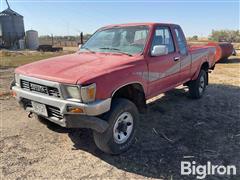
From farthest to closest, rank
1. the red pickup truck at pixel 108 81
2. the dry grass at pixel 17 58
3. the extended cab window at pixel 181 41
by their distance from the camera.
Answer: the dry grass at pixel 17 58
the extended cab window at pixel 181 41
the red pickup truck at pixel 108 81

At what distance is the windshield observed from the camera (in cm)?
476

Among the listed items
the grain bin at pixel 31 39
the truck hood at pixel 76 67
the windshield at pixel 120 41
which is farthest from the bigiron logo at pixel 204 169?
the grain bin at pixel 31 39

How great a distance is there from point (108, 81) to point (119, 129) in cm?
88

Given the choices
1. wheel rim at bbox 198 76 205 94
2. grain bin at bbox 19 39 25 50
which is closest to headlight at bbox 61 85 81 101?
wheel rim at bbox 198 76 205 94

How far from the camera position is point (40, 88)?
3.87m

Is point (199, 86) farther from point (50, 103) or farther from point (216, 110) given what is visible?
point (50, 103)

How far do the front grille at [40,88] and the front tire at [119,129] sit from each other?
0.78 m

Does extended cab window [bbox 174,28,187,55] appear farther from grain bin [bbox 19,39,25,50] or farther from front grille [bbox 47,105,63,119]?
grain bin [bbox 19,39,25,50]

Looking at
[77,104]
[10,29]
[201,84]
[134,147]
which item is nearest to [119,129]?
[134,147]

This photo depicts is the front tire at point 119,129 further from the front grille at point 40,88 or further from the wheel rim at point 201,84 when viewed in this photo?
the wheel rim at point 201,84

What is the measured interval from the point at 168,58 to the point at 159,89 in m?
0.66

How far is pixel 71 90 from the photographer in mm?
3541

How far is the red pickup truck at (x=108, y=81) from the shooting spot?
3.54 metres

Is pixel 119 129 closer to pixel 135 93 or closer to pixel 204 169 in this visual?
pixel 135 93
